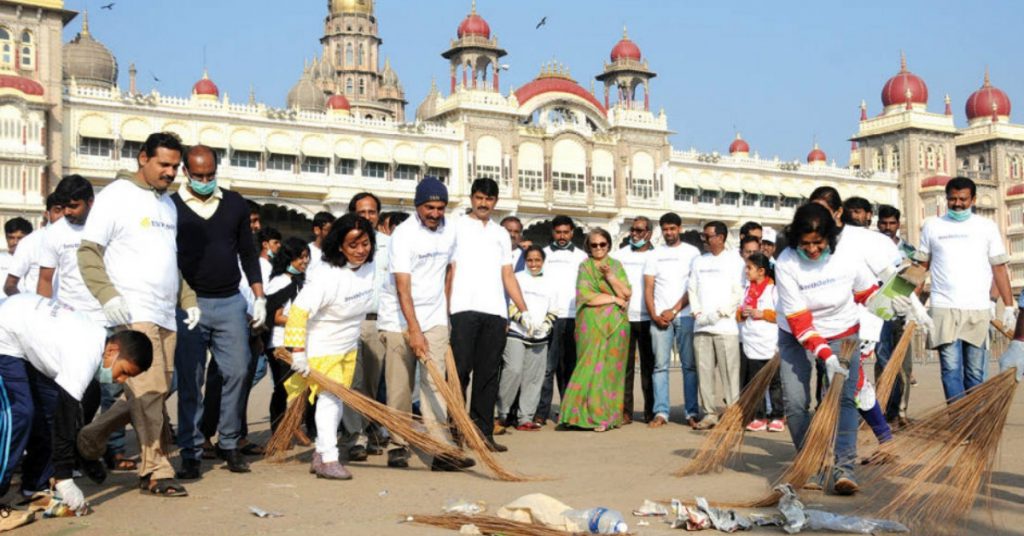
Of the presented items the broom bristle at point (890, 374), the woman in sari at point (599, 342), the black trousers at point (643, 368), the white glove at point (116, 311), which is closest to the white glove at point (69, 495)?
the white glove at point (116, 311)

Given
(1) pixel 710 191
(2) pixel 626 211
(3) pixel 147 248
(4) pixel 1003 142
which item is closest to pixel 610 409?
(3) pixel 147 248

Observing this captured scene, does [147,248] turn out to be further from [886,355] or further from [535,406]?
[886,355]

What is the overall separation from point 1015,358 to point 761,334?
11.5 feet

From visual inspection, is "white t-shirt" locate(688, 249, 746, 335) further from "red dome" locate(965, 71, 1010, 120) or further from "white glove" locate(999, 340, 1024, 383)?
"red dome" locate(965, 71, 1010, 120)

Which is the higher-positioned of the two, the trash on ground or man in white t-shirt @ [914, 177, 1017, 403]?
man in white t-shirt @ [914, 177, 1017, 403]

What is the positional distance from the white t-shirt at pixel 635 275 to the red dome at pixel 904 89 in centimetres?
5216

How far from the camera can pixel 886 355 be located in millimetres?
7980

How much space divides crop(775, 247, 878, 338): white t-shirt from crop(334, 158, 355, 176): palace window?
34657 mm

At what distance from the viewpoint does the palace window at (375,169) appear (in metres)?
39.7

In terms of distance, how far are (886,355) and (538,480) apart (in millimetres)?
3762

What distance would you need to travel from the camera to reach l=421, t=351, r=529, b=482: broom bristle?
5570mm

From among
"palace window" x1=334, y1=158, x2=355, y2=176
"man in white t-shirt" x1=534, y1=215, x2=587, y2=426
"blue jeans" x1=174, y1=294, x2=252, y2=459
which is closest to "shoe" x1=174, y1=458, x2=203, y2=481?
"blue jeans" x1=174, y1=294, x2=252, y2=459

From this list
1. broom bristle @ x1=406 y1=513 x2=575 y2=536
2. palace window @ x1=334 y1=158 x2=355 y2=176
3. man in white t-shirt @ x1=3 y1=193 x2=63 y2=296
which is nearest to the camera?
broom bristle @ x1=406 y1=513 x2=575 y2=536

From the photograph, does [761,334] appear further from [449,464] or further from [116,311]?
[116,311]
